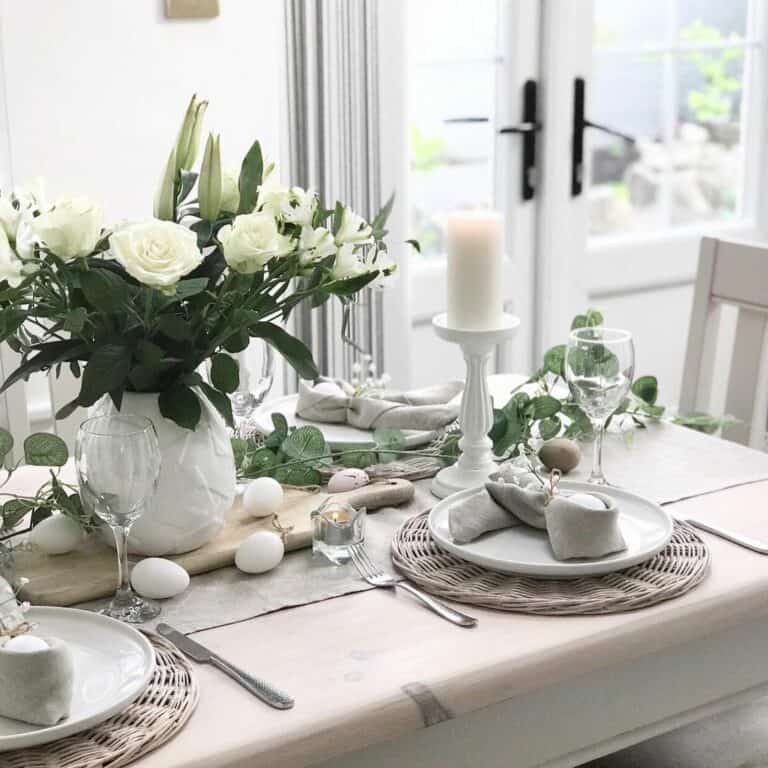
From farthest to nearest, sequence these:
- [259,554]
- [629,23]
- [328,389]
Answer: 1. [629,23]
2. [328,389]
3. [259,554]

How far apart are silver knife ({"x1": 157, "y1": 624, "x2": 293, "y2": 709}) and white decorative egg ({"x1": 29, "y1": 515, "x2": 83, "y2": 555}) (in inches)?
7.4

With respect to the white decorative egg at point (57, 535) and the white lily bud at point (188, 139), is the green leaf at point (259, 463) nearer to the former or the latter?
the white decorative egg at point (57, 535)

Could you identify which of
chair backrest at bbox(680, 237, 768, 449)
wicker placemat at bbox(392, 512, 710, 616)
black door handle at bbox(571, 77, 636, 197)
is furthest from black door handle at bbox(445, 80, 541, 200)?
wicker placemat at bbox(392, 512, 710, 616)

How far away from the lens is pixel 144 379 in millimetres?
1299

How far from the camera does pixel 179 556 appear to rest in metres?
1.33

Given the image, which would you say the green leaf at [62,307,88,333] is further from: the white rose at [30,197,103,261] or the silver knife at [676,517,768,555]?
the silver knife at [676,517,768,555]

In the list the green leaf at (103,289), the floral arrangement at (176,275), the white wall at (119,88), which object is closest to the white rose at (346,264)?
the floral arrangement at (176,275)

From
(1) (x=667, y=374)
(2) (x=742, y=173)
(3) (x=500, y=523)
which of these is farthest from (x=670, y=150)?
(3) (x=500, y=523)

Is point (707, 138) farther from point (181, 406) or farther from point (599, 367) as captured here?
point (181, 406)

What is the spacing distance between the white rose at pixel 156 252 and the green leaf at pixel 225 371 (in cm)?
13

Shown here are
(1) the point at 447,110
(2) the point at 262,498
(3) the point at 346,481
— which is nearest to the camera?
(2) the point at 262,498

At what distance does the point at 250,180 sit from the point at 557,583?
0.51 meters

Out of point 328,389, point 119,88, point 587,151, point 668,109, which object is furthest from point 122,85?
point 668,109

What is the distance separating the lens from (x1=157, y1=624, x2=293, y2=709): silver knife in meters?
1.05
